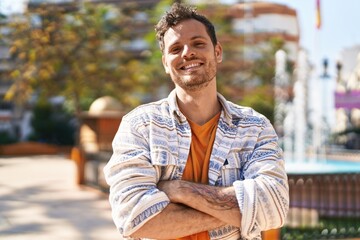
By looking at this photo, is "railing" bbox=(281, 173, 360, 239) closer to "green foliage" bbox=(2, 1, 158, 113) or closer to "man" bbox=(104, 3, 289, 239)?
"man" bbox=(104, 3, 289, 239)

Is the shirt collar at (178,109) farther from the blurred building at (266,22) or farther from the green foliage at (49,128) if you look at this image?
the blurred building at (266,22)

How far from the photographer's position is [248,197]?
1.56 meters

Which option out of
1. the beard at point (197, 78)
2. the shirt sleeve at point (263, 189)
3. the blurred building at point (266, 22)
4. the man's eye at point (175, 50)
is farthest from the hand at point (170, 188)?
the blurred building at point (266, 22)

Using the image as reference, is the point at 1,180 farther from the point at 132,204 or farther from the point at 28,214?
the point at 132,204

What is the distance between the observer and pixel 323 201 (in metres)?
7.22

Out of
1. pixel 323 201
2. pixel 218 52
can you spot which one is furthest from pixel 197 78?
Answer: pixel 323 201

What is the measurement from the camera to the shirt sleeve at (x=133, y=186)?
1517mm

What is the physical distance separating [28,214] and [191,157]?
22.3 feet

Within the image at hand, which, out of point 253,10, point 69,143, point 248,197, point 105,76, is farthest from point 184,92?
point 253,10

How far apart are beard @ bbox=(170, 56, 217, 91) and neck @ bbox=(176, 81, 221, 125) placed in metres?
0.02

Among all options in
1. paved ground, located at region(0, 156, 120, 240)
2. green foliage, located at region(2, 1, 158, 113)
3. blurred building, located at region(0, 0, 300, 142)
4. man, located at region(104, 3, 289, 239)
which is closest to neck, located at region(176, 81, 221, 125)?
man, located at region(104, 3, 289, 239)

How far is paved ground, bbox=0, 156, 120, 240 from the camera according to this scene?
246 inches

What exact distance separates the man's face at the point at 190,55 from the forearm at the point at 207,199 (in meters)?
0.37

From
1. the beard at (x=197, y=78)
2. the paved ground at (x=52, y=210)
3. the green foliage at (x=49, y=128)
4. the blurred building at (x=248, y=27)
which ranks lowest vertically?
the paved ground at (x=52, y=210)
